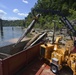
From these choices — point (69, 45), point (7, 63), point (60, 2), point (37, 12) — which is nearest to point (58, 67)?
point (69, 45)

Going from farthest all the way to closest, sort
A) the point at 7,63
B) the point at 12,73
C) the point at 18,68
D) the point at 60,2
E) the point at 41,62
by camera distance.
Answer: the point at 60,2, the point at 41,62, the point at 18,68, the point at 12,73, the point at 7,63

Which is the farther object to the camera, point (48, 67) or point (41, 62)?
point (41, 62)

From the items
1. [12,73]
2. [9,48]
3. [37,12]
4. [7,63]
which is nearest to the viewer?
[7,63]

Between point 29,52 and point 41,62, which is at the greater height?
point 29,52

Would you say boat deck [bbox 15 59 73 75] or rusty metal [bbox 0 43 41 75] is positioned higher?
rusty metal [bbox 0 43 41 75]

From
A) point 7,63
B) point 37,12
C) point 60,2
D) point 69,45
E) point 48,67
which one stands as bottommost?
point 48,67

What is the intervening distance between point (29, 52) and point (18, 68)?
1.26 meters

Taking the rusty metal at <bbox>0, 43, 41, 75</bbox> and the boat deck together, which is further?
the boat deck

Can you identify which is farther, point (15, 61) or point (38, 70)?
point (38, 70)

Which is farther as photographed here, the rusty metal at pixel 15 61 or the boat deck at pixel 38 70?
the boat deck at pixel 38 70

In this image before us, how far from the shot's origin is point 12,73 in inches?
243

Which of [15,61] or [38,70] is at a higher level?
[15,61]

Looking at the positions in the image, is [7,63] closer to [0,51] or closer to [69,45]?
[0,51]

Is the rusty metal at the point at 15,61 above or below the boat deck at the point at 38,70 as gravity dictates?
above
